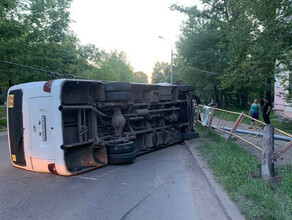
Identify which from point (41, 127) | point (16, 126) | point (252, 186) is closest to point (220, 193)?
point (252, 186)

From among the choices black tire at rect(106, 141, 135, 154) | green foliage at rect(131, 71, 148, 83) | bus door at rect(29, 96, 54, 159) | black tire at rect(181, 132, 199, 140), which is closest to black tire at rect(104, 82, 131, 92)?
black tire at rect(106, 141, 135, 154)

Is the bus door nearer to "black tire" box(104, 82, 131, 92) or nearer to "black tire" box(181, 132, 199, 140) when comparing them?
"black tire" box(104, 82, 131, 92)

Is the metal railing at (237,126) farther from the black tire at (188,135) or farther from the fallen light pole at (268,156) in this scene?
the fallen light pole at (268,156)

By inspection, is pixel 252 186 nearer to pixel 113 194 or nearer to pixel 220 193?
pixel 220 193

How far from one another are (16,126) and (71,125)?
133cm

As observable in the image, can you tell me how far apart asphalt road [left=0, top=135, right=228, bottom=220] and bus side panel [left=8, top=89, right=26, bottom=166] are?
407 millimetres

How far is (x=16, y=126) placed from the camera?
6.66m

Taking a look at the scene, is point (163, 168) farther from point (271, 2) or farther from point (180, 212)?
point (271, 2)

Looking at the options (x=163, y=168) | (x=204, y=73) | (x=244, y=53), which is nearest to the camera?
(x=163, y=168)

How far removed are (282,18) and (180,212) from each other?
10.1 meters

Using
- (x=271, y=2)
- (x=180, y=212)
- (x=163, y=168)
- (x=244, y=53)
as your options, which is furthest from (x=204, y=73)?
(x=180, y=212)

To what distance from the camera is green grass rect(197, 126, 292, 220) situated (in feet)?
13.0

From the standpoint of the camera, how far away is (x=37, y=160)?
20.8ft

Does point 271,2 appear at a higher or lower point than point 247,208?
higher
